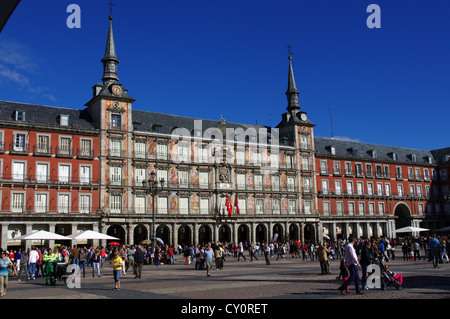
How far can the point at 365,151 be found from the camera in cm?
6838

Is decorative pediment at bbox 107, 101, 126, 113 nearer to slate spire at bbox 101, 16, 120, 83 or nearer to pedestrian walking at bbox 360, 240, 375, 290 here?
slate spire at bbox 101, 16, 120, 83

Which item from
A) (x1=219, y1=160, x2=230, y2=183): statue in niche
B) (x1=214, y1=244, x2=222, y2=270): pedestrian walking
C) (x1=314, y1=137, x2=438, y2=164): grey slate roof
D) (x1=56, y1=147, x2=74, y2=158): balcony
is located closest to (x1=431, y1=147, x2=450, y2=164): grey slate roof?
(x1=314, y1=137, x2=438, y2=164): grey slate roof

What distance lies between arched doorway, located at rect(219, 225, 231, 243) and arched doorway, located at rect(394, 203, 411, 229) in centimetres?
2926

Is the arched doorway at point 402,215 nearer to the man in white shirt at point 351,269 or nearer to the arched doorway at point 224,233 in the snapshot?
the arched doorway at point 224,233

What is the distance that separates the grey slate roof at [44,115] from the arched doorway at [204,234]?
1705cm

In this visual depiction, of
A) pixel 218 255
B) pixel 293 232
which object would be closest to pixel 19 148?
pixel 218 255

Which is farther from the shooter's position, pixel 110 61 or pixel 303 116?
pixel 303 116

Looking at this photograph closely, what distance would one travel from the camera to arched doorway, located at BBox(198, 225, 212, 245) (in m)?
53.3

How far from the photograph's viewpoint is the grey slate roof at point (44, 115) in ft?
143

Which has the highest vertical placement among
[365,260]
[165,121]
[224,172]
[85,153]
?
[165,121]

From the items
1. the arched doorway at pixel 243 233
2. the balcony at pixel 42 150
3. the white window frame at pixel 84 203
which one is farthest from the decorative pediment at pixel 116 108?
the arched doorway at pixel 243 233

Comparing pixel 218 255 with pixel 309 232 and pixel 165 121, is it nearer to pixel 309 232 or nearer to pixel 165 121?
pixel 165 121

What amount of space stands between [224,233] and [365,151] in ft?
88.5
